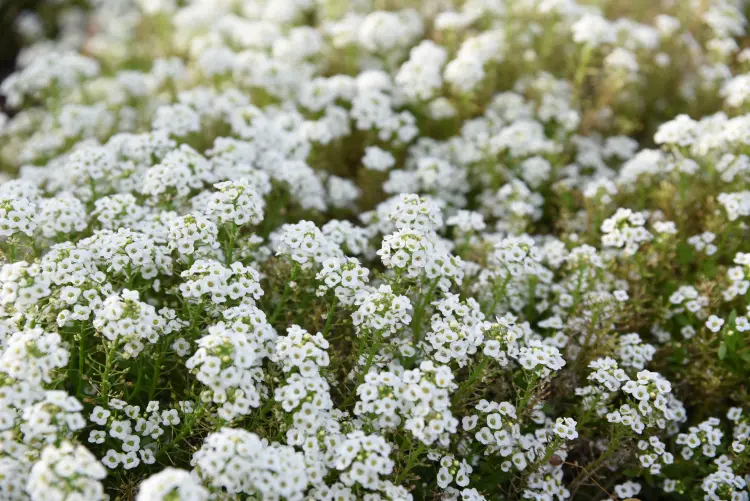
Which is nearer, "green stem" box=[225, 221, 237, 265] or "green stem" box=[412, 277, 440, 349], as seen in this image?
"green stem" box=[225, 221, 237, 265]

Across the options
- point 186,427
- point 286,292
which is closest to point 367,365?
point 286,292

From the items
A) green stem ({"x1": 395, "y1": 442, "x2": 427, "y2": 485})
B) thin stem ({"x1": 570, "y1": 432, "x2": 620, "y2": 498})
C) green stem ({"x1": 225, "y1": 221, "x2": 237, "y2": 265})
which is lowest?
thin stem ({"x1": 570, "y1": 432, "x2": 620, "y2": 498})

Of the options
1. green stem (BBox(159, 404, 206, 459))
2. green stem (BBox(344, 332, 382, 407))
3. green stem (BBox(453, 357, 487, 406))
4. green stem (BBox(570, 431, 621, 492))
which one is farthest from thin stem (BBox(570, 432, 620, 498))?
green stem (BBox(159, 404, 206, 459))

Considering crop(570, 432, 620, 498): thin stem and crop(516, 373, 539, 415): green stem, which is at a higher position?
crop(516, 373, 539, 415): green stem

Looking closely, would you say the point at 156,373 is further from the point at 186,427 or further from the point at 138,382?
the point at 186,427

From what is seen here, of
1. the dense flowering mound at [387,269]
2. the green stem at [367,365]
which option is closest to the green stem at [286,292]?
the dense flowering mound at [387,269]

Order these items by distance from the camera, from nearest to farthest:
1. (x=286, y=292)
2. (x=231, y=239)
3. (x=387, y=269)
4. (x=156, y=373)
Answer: (x=156, y=373) < (x=231, y=239) < (x=286, y=292) < (x=387, y=269)

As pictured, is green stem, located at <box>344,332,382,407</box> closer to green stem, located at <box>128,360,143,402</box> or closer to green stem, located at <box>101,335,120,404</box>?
green stem, located at <box>128,360,143,402</box>

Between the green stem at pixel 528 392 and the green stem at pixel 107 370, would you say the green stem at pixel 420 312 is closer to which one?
the green stem at pixel 528 392
